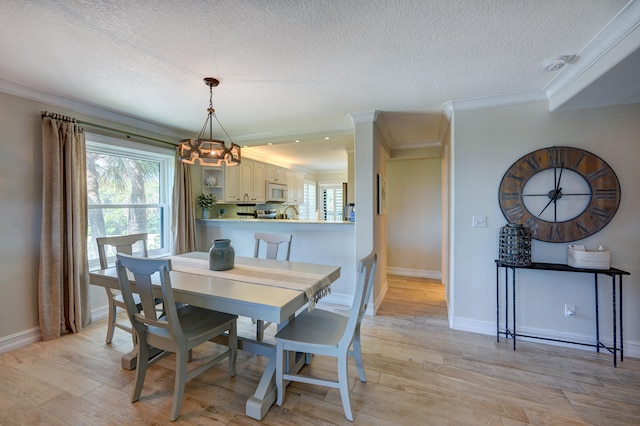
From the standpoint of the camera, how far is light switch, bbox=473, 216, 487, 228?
2801 millimetres

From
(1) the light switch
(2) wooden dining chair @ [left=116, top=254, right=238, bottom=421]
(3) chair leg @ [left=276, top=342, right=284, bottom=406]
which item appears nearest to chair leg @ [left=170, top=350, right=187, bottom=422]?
(2) wooden dining chair @ [left=116, top=254, right=238, bottom=421]

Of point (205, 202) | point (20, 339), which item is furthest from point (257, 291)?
point (205, 202)

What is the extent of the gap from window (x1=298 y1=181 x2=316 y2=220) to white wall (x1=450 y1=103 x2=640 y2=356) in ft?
18.2

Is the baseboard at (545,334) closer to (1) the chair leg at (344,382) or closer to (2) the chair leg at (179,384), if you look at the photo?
(1) the chair leg at (344,382)

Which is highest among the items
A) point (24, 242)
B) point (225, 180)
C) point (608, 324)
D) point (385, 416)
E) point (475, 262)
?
point (225, 180)

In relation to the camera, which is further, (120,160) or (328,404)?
(120,160)

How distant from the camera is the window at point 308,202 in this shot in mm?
8198

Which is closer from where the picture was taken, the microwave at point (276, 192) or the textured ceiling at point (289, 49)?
the textured ceiling at point (289, 49)

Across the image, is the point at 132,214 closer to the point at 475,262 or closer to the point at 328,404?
the point at 328,404

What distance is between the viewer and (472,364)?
2254mm

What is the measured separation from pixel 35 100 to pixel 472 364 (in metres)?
4.64

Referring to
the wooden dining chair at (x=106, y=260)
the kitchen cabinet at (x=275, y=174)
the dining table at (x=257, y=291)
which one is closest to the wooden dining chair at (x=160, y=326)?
the dining table at (x=257, y=291)

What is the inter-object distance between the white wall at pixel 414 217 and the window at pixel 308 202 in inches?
134

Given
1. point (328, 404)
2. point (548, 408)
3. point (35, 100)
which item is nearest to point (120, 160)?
point (35, 100)
